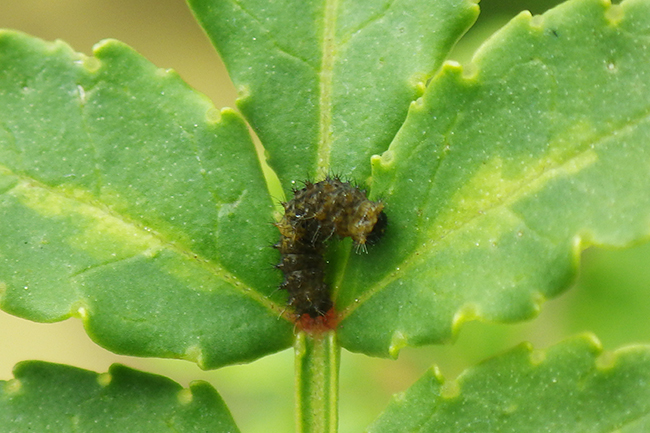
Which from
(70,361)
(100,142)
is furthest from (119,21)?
(100,142)

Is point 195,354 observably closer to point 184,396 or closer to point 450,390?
point 184,396

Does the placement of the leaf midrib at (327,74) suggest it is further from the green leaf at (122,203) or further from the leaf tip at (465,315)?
the leaf tip at (465,315)

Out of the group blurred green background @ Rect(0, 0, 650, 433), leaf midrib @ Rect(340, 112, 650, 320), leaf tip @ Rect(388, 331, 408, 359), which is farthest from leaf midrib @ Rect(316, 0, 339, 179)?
blurred green background @ Rect(0, 0, 650, 433)

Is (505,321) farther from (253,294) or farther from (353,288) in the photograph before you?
(253,294)

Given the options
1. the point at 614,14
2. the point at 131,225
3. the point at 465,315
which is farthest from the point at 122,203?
the point at 614,14

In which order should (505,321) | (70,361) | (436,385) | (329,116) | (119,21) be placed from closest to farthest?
(505,321) < (436,385) < (329,116) < (70,361) < (119,21)

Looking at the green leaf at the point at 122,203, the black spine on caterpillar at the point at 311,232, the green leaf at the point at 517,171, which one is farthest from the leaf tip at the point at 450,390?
the green leaf at the point at 122,203

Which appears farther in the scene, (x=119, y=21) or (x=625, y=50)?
(x=119, y=21)
